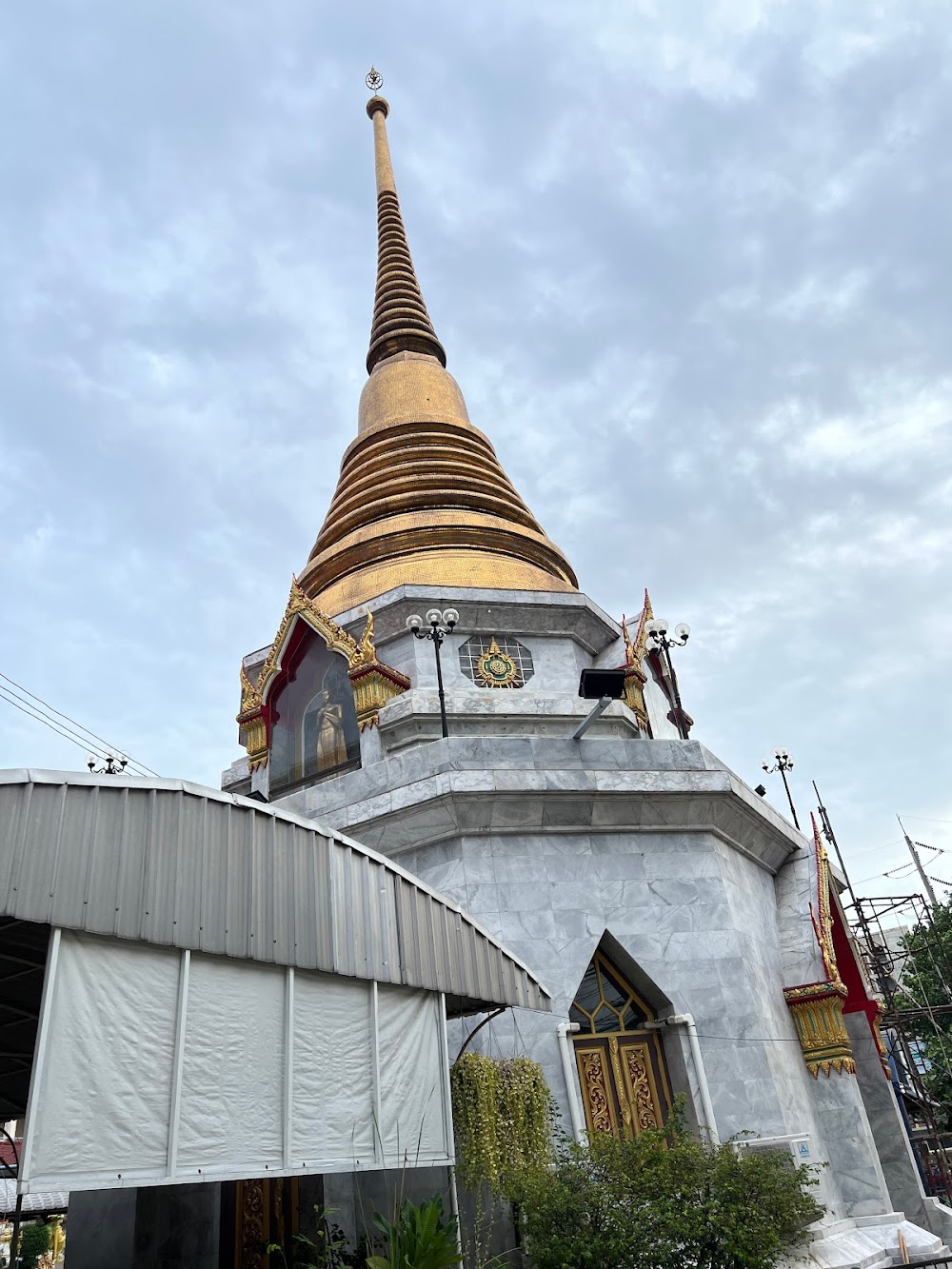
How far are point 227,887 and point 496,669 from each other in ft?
38.3

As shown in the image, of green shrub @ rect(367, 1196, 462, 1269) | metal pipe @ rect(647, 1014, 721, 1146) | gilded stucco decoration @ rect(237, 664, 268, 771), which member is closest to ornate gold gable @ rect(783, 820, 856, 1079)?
metal pipe @ rect(647, 1014, 721, 1146)

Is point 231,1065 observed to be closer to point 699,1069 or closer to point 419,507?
point 699,1069

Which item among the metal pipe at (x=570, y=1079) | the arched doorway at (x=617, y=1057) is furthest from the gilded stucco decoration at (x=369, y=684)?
the metal pipe at (x=570, y=1079)

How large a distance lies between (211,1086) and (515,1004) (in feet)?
12.3

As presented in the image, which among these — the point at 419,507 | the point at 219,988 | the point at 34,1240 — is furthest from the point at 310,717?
the point at 34,1240

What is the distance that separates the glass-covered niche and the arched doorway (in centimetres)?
700

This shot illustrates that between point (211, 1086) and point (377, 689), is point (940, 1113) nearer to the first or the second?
point (377, 689)

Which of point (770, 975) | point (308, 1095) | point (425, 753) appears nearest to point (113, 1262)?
point (308, 1095)

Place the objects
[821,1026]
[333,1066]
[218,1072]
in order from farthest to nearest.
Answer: [821,1026] → [333,1066] → [218,1072]

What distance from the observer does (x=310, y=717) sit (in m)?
20.1

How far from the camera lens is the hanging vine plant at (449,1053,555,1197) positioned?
10594 mm

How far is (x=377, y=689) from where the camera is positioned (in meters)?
19.0

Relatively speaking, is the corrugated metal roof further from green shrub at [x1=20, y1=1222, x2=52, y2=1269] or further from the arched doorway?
green shrub at [x1=20, y1=1222, x2=52, y2=1269]

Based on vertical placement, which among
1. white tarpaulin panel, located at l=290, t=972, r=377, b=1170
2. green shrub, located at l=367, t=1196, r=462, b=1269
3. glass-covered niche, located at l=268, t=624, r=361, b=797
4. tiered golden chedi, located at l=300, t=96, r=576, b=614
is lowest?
green shrub, located at l=367, t=1196, r=462, b=1269
